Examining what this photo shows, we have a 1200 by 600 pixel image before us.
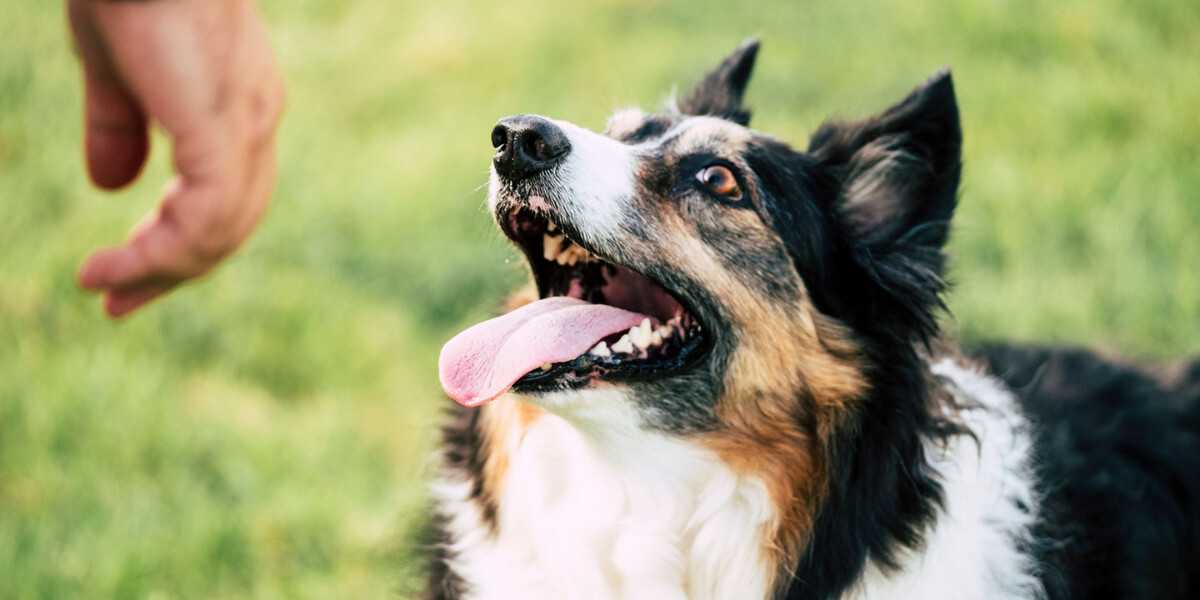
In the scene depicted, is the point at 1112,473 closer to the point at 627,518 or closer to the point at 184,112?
the point at 627,518

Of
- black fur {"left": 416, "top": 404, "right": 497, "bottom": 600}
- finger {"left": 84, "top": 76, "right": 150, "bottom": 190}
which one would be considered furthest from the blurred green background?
finger {"left": 84, "top": 76, "right": 150, "bottom": 190}

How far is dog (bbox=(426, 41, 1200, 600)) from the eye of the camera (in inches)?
106

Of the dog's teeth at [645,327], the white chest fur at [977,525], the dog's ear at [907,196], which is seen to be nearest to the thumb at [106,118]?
the dog's teeth at [645,327]

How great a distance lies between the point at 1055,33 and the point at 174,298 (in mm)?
5392

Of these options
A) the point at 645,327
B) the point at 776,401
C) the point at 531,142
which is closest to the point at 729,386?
the point at 776,401

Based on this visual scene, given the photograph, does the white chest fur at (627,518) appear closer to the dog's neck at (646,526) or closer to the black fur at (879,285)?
the dog's neck at (646,526)

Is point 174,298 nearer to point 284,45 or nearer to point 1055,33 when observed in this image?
point 284,45

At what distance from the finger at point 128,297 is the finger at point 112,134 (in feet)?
1.03

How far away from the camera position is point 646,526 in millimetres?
2828

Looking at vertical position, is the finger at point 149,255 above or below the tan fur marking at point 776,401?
above

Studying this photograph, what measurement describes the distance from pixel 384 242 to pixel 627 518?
354cm

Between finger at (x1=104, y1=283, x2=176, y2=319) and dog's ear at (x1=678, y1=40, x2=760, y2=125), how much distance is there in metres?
1.58

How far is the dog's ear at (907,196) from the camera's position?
9.06 ft

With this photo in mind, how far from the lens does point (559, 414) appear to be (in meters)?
2.63
